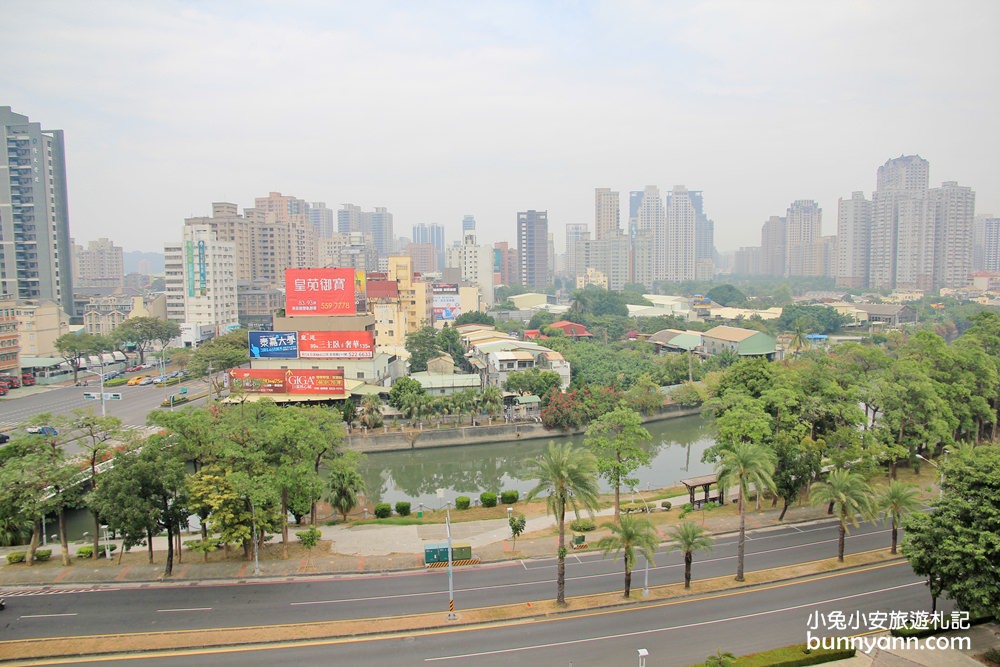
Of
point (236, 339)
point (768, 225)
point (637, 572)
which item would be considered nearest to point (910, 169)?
point (768, 225)

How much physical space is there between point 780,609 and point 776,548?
3454 mm

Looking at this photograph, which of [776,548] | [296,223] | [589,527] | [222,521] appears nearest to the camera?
[222,521]

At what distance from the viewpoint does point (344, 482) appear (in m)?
18.5

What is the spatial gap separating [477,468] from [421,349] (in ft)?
51.8

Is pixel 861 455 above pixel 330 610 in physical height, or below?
above

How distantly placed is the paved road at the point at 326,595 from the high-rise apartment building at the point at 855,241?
370ft

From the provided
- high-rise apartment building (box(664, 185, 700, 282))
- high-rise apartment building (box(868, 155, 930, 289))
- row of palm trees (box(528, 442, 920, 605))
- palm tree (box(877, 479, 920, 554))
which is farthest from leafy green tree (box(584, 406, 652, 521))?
high-rise apartment building (box(664, 185, 700, 282))

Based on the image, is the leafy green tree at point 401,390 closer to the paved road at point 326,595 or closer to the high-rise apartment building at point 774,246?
the paved road at point 326,595

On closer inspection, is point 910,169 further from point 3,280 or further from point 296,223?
point 3,280

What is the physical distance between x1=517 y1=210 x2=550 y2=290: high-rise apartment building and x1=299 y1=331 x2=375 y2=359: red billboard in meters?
93.7

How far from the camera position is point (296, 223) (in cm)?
8681

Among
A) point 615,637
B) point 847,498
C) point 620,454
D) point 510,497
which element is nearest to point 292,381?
point 510,497

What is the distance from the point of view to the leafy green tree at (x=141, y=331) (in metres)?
46.2

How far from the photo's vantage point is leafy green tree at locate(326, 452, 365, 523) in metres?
18.2
